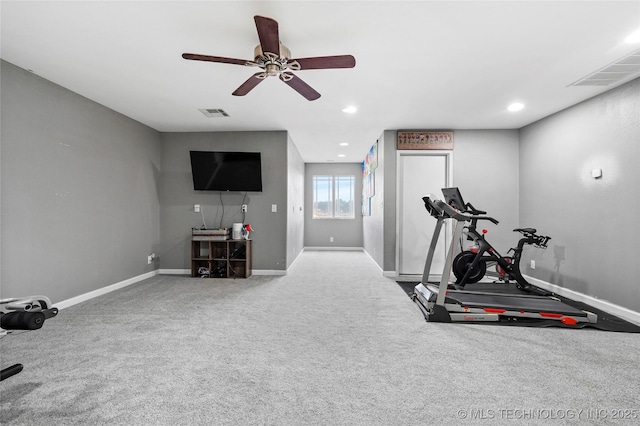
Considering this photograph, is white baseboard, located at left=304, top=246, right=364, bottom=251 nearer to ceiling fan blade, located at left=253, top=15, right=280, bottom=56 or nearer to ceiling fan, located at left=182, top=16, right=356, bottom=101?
ceiling fan, located at left=182, top=16, right=356, bottom=101

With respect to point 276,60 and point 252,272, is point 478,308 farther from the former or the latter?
point 252,272

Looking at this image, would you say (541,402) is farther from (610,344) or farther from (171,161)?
(171,161)

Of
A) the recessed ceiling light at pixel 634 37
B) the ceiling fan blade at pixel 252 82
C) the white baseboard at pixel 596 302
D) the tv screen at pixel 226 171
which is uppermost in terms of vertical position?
the recessed ceiling light at pixel 634 37

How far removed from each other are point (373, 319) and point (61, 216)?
376 centimetres

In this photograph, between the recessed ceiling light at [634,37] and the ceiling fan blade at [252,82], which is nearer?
the recessed ceiling light at [634,37]

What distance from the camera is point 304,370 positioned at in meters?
2.00

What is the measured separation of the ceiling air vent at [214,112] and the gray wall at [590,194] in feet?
15.8

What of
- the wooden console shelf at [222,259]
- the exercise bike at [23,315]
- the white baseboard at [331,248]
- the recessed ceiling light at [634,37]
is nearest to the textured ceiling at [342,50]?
the recessed ceiling light at [634,37]

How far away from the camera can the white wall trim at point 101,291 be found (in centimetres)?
330

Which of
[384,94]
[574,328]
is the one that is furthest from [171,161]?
[574,328]

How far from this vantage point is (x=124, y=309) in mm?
3230

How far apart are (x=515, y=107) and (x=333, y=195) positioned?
532 centimetres

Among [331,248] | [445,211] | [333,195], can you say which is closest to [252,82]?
[445,211]

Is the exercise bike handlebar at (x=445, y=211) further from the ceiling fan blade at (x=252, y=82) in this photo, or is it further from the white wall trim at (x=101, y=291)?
the white wall trim at (x=101, y=291)
